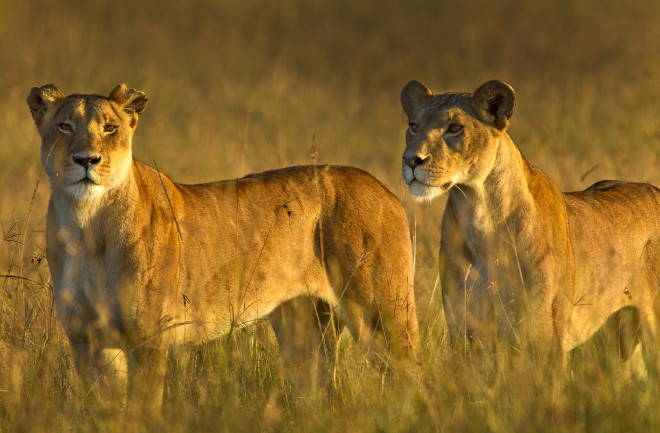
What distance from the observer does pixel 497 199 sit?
4.96 m

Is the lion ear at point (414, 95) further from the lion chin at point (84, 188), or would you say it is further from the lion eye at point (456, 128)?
the lion chin at point (84, 188)

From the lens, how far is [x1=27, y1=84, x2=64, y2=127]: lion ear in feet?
15.6

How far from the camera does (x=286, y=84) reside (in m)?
22.8

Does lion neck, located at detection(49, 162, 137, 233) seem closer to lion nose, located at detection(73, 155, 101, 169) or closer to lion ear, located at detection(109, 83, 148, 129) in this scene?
lion nose, located at detection(73, 155, 101, 169)

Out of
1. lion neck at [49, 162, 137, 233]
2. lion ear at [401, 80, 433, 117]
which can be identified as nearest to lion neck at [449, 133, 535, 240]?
lion ear at [401, 80, 433, 117]

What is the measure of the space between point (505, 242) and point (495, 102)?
0.76 m

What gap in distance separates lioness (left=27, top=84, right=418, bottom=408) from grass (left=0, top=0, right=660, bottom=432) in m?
0.23

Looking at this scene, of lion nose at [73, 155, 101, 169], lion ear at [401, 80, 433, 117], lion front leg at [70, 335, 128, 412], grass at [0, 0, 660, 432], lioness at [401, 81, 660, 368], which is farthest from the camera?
lion ear at [401, 80, 433, 117]

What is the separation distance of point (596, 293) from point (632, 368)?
47cm

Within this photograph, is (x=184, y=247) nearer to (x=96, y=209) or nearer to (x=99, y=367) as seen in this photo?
(x=96, y=209)

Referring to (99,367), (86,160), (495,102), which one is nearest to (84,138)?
(86,160)

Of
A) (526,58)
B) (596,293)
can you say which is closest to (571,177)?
(596,293)

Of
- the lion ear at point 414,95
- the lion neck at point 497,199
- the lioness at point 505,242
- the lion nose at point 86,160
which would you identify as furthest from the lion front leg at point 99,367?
the lion ear at point 414,95

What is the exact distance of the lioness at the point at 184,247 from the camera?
14.7 ft
